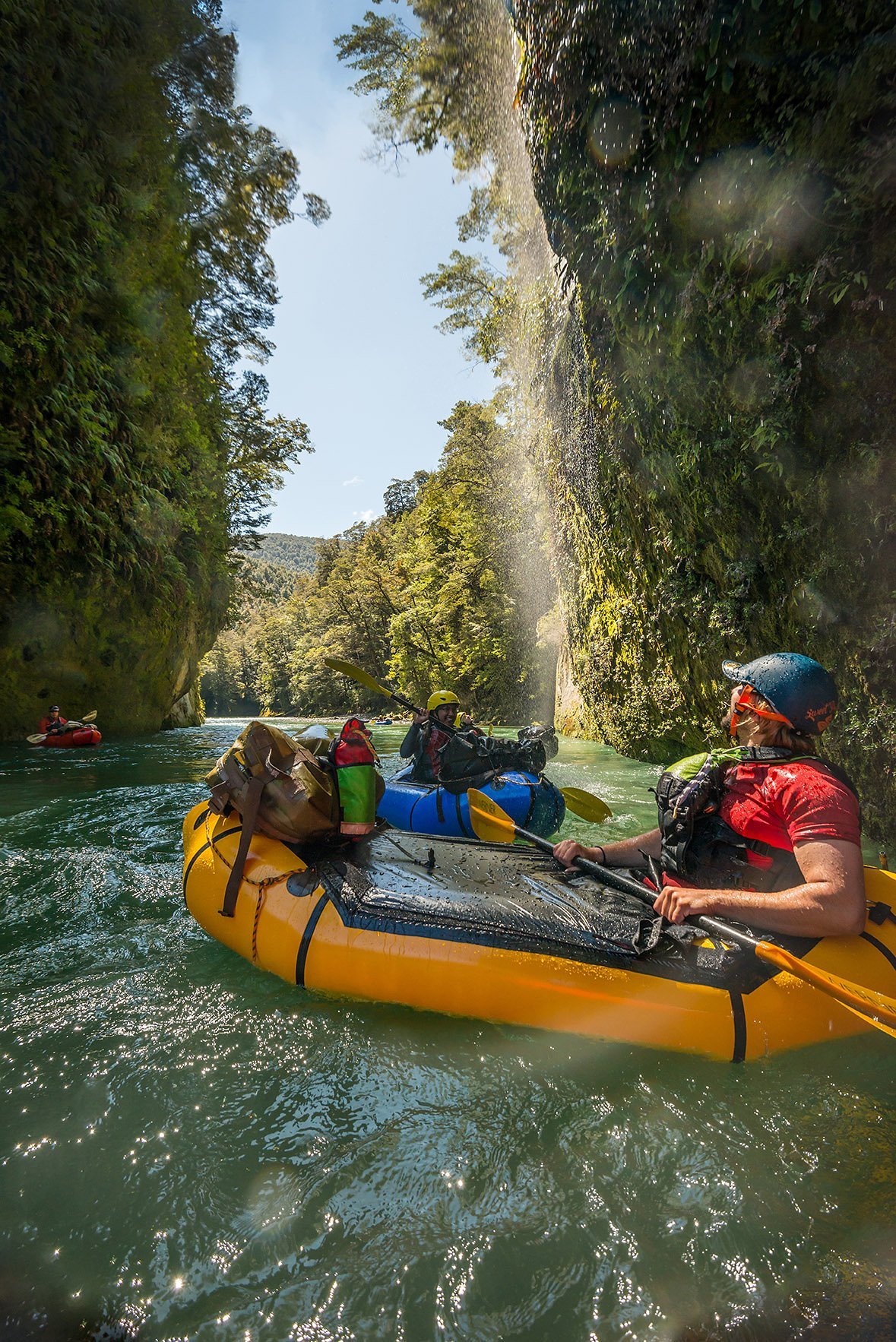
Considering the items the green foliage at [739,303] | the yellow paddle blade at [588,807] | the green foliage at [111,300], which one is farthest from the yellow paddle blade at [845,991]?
the green foliage at [111,300]

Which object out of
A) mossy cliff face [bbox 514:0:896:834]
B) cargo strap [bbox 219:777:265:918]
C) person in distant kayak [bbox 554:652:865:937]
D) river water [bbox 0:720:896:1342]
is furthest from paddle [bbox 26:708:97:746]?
person in distant kayak [bbox 554:652:865:937]

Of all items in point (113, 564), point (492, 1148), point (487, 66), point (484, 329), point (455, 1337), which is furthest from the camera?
point (484, 329)

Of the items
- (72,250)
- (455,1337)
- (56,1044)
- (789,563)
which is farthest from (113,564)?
(455,1337)

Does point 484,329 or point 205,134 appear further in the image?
point 484,329

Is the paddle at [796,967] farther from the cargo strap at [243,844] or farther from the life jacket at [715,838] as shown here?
the cargo strap at [243,844]

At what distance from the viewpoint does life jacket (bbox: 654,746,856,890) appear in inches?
96.3

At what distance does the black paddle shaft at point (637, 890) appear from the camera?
2201 mm

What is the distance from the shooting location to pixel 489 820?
4.55m

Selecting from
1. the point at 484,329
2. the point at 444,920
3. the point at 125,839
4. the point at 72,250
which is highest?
the point at 484,329

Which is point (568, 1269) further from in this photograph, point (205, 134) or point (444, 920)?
point (205, 134)

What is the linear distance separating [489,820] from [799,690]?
8.59 feet

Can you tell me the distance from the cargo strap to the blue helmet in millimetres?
2579

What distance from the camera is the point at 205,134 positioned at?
1455 centimetres

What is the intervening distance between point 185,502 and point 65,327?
14.5ft
